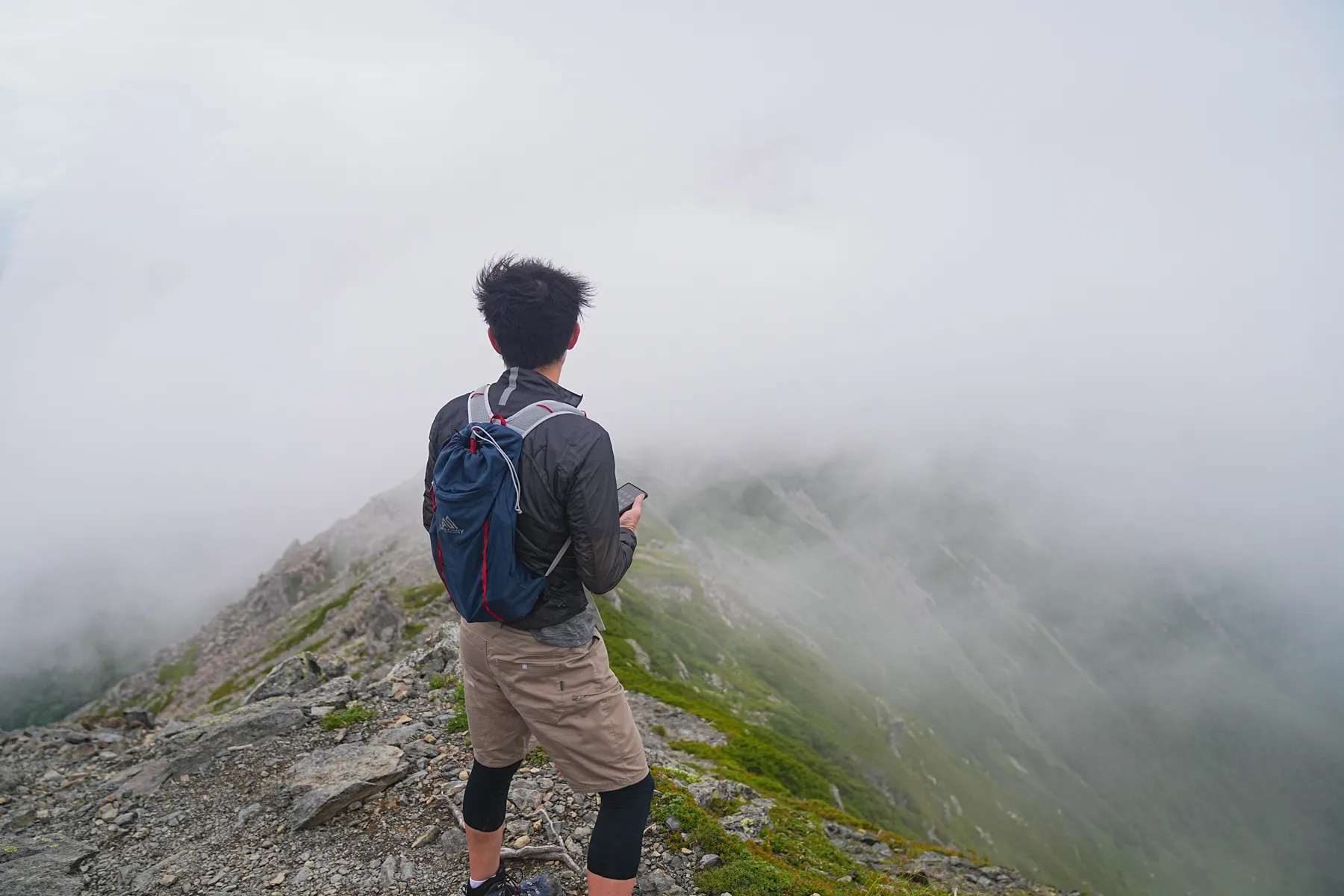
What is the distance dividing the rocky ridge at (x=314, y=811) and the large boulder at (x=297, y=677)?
1002 mm

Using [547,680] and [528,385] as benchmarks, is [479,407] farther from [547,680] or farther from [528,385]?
[547,680]

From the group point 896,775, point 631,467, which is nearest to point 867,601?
point 631,467

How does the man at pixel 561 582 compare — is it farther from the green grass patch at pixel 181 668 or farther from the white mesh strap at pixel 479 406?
the green grass patch at pixel 181 668

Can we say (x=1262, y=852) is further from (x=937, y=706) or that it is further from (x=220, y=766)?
(x=220, y=766)

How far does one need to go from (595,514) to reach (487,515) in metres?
0.77

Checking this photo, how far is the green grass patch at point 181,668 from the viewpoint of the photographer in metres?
110

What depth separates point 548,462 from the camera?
4.82 m

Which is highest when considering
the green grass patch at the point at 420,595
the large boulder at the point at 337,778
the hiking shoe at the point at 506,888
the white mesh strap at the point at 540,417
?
the white mesh strap at the point at 540,417

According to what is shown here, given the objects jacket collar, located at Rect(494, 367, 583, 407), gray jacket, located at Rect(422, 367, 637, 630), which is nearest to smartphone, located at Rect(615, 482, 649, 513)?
gray jacket, located at Rect(422, 367, 637, 630)

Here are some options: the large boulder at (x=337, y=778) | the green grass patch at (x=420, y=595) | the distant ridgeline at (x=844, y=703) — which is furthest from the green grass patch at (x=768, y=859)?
the green grass patch at (x=420, y=595)

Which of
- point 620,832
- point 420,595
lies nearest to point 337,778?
point 620,832

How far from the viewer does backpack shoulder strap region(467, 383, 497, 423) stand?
520cm

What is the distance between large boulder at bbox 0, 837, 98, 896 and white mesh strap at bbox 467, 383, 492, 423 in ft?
30.6

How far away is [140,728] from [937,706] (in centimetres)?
16174
